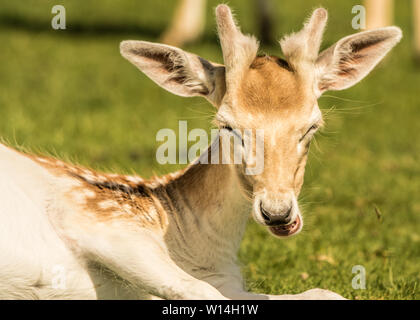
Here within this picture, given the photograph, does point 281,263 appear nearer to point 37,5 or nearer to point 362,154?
point 362,154

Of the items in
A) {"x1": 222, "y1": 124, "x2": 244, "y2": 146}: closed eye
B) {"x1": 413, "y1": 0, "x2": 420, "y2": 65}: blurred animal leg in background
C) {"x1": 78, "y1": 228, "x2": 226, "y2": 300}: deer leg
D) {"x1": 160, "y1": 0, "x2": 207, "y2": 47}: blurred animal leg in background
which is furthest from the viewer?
{"x1": 160, "y1": 0, "x2": 207, "y2": 47}: blurred animal leg in background

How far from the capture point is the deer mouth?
462 centimetres

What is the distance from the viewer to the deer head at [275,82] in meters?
4.61

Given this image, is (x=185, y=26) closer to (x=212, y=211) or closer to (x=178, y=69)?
(x=178, y=69)

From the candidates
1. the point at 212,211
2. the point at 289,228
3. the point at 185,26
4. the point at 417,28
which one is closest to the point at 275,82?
the point at 289,228

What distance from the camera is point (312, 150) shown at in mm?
10469

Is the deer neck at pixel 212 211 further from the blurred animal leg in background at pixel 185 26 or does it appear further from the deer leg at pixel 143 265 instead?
the blurred animal leg in background at pixel 185 26

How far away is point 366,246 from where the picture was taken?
24.3 feet

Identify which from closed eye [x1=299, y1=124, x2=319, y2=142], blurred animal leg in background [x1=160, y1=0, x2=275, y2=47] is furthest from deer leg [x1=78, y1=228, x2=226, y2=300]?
blurred animal leg in background [x1=160, y1=0, x2=275, y2=47]

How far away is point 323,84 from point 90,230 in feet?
5.64

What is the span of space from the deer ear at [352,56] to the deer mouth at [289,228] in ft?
3.15

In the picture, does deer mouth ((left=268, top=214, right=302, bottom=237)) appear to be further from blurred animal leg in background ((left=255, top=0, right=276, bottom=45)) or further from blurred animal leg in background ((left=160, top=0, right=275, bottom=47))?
blurred animal leg in background ((left=255, top=0, right=276, bottom=45))

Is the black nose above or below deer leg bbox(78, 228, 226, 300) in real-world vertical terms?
above

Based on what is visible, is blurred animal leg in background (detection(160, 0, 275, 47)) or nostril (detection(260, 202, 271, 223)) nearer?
nostril (detection(260, 202, 271, 223))
